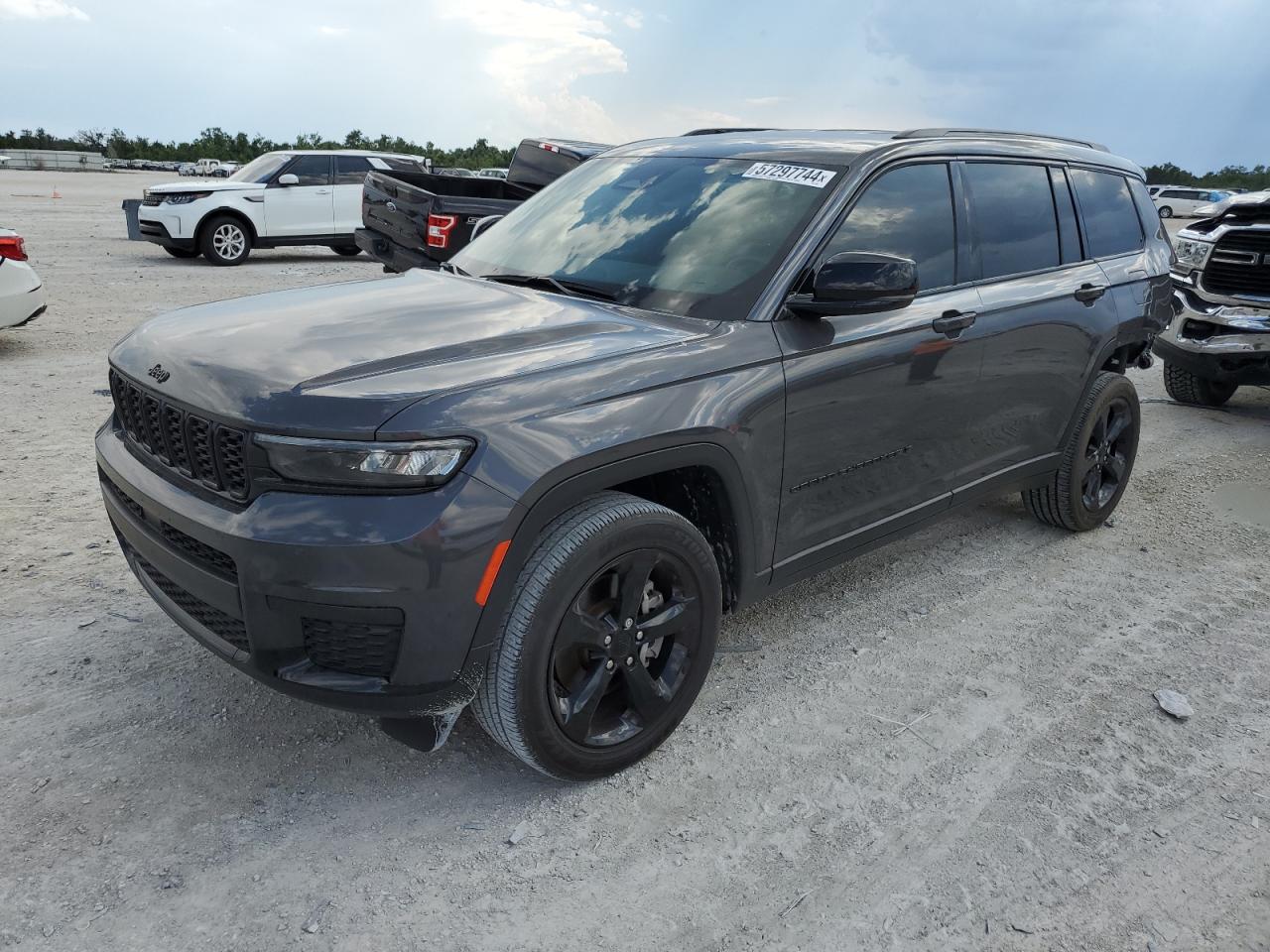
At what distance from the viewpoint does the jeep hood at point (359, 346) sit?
98.0 inches

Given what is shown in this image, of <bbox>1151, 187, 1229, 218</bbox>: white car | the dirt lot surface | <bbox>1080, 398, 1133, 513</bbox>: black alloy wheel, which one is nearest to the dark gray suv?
the dirt lot surface

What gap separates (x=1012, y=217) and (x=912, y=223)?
79 centimetres

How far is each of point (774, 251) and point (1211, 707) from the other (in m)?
2.26

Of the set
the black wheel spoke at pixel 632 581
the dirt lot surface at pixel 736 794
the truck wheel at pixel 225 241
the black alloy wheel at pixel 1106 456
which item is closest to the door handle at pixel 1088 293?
the black alloy wheel at pixel 1106 456

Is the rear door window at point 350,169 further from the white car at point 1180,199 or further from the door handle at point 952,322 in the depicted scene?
the white car at point 1180,199

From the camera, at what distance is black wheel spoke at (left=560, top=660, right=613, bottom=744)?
2801mm

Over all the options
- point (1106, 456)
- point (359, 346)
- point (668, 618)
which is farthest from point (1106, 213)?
point (359, 346)

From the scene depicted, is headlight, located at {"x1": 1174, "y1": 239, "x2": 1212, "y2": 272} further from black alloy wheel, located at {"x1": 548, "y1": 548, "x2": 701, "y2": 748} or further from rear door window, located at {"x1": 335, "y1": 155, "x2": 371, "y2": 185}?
rear door window, located at {"x1": 335, "y1": 155, "x2": 371, "y2": 185}

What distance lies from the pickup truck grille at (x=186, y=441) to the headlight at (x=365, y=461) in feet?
0.50

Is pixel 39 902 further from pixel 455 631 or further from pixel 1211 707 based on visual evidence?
pixel 1211 707

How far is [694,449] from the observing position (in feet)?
9.61

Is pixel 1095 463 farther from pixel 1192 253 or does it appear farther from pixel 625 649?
pixel 1192 253

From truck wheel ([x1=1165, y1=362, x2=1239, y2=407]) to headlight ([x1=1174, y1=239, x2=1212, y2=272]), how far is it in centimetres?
84

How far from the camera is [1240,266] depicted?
24.4 ft
